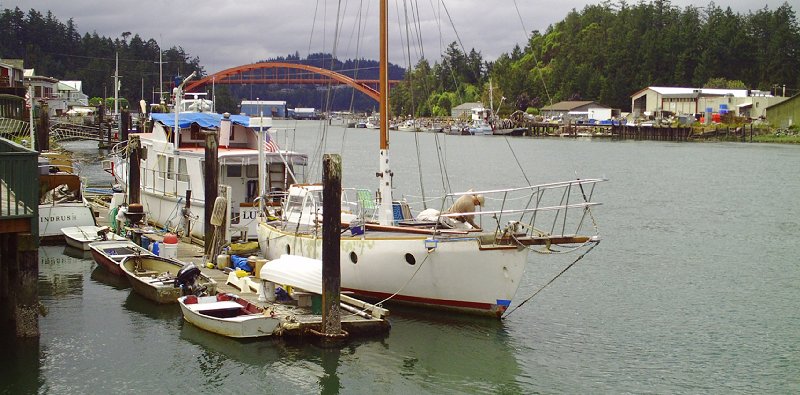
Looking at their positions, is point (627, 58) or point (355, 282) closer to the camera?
point (355, 282)

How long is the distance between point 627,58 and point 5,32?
128 m

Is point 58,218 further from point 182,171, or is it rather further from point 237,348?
point 237,348

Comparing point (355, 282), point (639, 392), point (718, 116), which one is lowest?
point (639, 392)

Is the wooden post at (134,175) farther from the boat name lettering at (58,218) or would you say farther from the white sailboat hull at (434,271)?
the white sailboat hull at (434,271)

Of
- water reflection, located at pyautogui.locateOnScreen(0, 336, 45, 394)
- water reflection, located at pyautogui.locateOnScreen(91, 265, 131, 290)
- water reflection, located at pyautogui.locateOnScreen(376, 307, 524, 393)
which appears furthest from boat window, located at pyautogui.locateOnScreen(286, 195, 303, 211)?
water reflection, located at pyautogui.locateOnScreen(0, 336, 45, 394)

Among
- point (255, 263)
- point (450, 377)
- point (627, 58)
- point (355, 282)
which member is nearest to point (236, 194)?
point (255, 263)

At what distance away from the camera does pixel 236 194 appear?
31.4 m

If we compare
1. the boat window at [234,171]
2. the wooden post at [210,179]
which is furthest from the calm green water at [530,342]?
the boat window at [234,171]

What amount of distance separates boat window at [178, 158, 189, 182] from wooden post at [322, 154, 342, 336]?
13278mm

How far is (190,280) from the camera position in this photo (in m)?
22.7

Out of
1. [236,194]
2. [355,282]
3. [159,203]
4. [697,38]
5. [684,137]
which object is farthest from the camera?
[697,38]

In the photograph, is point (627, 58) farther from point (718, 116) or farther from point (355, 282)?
point (355, 282)

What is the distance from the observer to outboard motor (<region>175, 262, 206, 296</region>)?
22531 millimetres

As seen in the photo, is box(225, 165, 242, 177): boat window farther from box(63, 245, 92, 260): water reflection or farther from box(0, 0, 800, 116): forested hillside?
box(0, 0, 800, 116): forested hillside
